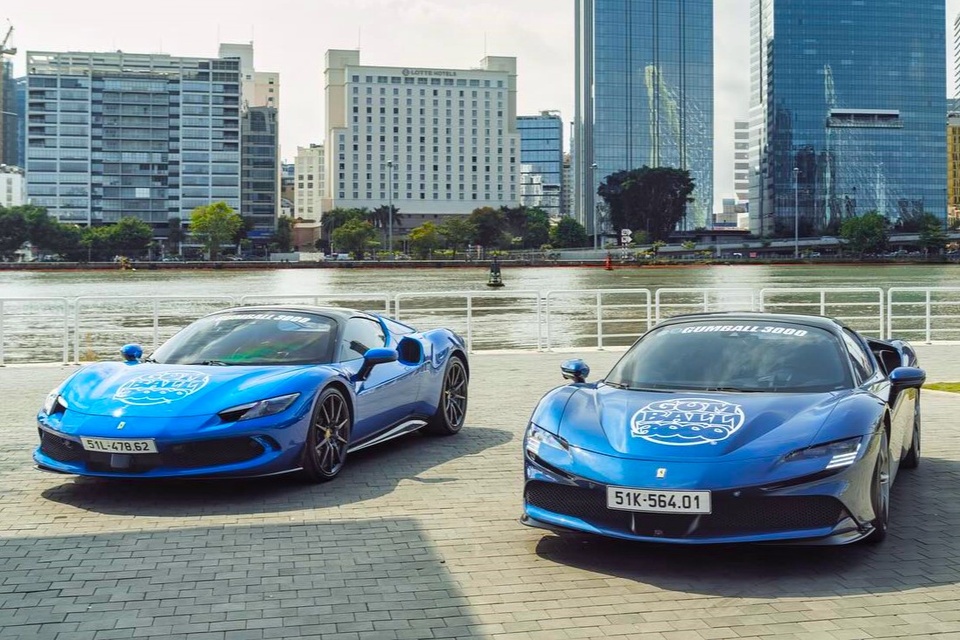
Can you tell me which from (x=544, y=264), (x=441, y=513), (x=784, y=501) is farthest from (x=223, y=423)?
(x=544, y=264)

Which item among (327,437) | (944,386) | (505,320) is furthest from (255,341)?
(505,320)

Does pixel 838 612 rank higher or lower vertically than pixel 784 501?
lower

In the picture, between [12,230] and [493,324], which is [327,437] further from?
[12,230]

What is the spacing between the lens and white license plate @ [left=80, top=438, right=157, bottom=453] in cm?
689

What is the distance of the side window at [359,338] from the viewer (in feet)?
27.6

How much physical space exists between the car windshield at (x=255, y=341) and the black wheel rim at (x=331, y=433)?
1.44 ft

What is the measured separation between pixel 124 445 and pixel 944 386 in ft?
33.9

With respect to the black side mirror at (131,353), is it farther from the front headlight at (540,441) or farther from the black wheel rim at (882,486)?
the black wheel rim at (882,486)

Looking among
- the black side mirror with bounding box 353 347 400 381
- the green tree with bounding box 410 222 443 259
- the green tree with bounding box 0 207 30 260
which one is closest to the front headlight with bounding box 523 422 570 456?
the black side mirror with bounding box 353 347 400 381

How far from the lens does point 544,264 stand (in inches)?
6973

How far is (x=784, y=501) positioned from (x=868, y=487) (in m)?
0.61

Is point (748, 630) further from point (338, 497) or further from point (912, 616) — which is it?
point (338, 497)

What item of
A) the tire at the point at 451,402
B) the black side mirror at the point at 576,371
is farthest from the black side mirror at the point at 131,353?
the black side mirror at the point at 576,371

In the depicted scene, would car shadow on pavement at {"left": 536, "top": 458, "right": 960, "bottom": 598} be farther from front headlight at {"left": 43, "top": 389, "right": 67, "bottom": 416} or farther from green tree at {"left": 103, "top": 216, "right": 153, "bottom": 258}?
green tree at {"left": 103, "top": 216, "right": 153, "bottom": 258}
